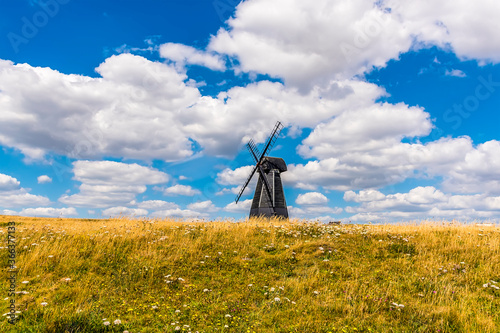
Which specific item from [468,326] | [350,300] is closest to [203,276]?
[350,300]

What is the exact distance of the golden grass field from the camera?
31.2 feet

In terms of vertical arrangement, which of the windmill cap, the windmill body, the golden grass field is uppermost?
the windmill cap

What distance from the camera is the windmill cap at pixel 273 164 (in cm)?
3841

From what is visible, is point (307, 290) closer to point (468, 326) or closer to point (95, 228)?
point (468, 326)

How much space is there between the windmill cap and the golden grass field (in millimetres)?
19904

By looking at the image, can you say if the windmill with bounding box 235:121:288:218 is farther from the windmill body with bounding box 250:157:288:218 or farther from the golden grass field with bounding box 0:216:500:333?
the golden grass field with bounding box 0:216:500:333

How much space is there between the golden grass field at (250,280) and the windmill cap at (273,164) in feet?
65.3

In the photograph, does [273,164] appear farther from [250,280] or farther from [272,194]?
[250,280]

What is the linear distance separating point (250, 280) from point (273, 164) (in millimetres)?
26661

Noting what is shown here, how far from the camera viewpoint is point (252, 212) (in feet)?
124

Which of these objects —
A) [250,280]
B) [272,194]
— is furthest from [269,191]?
[250,280]

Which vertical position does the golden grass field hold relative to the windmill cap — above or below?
below

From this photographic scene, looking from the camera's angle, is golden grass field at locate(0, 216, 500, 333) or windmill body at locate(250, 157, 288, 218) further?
windmill body at locate(250, 157, 288, 218)

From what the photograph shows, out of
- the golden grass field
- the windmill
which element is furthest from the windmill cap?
the golden grass field
